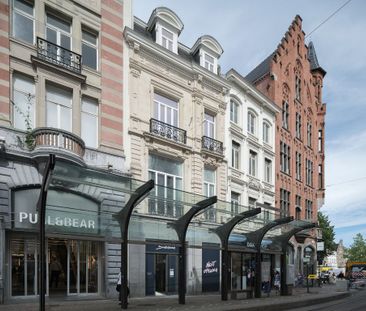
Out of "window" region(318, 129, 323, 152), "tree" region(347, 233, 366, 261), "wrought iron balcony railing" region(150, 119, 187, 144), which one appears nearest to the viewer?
"wrought iron balcony railing" region(150, 119, 187, 144)

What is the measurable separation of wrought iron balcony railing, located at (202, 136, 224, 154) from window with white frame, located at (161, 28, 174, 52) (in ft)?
17.3

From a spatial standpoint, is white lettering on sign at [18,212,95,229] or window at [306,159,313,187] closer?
white lettering on sign at [18,212,95,229]

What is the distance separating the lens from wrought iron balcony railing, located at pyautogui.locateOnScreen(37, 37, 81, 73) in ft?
55.7

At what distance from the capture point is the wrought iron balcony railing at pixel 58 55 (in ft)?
55.7

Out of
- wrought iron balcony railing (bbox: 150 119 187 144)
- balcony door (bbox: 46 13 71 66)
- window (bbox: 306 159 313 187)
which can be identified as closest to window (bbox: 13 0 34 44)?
balcony door (bbox: 46 13 71 66)

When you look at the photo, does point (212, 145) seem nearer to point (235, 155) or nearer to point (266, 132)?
point (235, 155)

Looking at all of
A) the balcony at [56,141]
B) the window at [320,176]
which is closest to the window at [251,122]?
the balcony at [56,141]

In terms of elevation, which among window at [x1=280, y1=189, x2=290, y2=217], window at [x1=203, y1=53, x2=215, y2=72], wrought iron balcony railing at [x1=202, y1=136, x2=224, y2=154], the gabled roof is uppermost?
the gabled roof

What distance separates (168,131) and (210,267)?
785 cm

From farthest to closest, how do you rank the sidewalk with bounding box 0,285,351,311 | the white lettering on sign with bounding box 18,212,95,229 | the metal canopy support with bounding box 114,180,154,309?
the sidewalk with bounding box 0,285,351,311 → the metal canopy support with bounding box 114,180,154,309 → the white lettering on sign with bounding box 18,212,95,229

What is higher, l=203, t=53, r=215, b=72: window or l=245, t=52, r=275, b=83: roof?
l=245, t=52, r=275, b=83: roof

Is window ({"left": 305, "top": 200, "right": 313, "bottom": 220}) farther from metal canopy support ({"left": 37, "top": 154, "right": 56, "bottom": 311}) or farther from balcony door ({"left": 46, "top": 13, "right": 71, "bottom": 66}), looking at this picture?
metal canopy support ({"left": 37, "top": 154, "right": 56, "bottom": 311})

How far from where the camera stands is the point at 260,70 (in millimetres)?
36625

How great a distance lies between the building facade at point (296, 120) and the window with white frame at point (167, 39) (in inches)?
503
